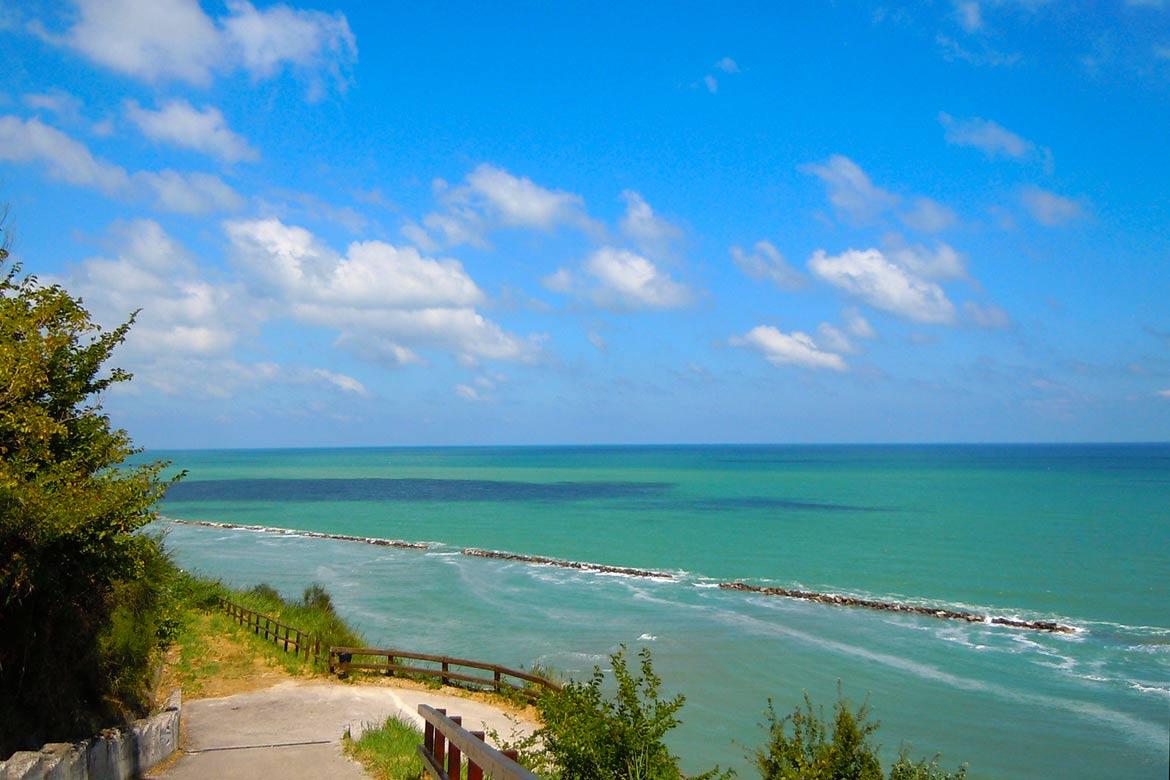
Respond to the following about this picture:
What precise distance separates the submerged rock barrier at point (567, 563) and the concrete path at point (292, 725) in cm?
2852

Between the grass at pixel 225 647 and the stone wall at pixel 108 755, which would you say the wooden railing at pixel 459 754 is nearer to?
the stone wall at pixel 108 755

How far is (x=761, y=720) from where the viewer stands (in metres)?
22.8

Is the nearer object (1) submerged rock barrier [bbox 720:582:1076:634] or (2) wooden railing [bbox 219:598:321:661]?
(2) wooden railing [bbox 219:598:321:661]

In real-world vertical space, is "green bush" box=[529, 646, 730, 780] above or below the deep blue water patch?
above

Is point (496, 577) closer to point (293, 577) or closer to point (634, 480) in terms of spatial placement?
point (293, 577)

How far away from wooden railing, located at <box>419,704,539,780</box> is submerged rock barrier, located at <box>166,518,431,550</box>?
174 feet

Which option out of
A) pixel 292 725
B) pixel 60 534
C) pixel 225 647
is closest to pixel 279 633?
pixel 225 647

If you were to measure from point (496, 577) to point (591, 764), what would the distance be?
124 feet

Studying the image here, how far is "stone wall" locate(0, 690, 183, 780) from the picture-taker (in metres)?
7.68

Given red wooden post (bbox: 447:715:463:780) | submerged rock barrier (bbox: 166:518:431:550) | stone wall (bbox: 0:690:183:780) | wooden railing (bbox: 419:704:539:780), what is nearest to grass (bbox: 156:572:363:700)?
stone wall (bbox: 0:690:183:780)

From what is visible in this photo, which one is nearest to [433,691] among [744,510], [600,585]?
[600,585]

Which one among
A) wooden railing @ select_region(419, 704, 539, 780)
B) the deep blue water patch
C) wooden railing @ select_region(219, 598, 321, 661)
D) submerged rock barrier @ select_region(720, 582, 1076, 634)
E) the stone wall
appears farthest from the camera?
the deep blue water patch

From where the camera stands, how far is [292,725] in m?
14.6

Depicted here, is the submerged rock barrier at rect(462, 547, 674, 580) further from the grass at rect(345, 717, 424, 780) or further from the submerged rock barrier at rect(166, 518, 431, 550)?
the grass at rect(345, 717, 424, 780)
